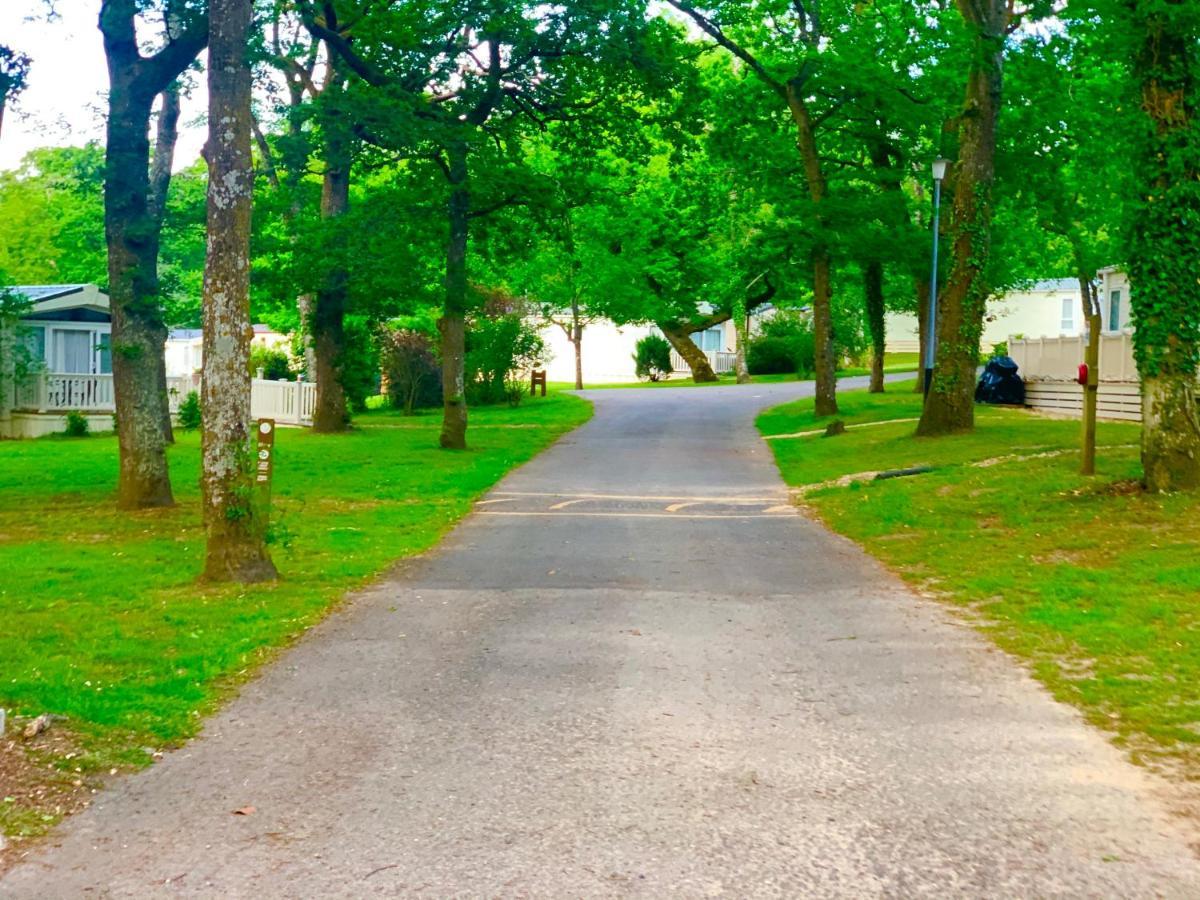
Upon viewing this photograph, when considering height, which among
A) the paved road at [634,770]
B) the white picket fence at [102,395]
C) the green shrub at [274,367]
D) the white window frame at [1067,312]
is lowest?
the paved road at [634,770]

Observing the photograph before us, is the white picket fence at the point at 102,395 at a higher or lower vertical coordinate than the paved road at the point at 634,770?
higher

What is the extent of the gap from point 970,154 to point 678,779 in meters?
20.6

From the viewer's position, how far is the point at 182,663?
26.2 ft

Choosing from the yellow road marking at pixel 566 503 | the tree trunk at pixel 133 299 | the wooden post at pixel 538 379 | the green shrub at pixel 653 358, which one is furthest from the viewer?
the green shrub at pixel 653 358

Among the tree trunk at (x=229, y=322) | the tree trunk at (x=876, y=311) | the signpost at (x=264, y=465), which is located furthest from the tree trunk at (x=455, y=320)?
the tree trunk at (x=876, y=311)

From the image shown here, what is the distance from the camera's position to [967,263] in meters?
24.0

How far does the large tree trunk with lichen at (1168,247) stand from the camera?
44.9 ft

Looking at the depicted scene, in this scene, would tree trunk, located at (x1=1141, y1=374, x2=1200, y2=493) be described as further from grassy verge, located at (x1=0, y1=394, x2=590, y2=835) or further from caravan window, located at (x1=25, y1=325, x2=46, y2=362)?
caravan window, located at (x1=25, y1=325, x2=46, y2=362)

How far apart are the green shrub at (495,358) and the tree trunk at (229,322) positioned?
2957 centimetres

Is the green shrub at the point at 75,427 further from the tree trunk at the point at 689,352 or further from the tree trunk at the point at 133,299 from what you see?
the tree trunk at the point at 689,352

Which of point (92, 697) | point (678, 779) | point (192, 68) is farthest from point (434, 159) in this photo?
point (678, 779)

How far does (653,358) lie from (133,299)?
46.5 m

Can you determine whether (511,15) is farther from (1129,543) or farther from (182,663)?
(182,663)

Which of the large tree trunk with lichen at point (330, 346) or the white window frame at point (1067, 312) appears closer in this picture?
the large tree trunk with lichen at point (330, 346)
